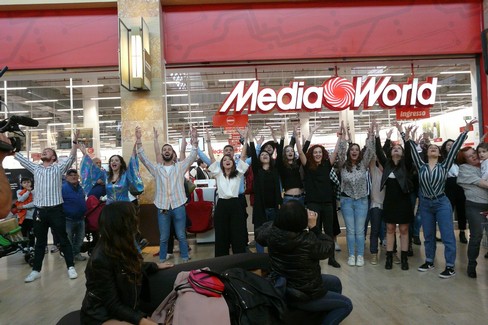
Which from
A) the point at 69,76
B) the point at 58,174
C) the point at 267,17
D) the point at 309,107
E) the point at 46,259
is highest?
the point at 267,17

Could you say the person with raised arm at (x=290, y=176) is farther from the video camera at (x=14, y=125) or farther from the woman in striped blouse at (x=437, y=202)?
the video camera at (x=14, y=125)

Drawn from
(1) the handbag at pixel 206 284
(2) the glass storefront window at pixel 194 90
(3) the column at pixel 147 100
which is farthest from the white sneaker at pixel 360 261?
(3) the column at pixel 147 100

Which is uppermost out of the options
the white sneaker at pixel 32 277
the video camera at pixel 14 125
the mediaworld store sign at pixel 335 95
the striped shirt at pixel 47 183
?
the mediaworld store sign at pixel 335 95

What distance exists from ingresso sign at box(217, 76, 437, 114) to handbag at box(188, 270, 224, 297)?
17.0 feet

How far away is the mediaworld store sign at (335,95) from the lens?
23.7ft

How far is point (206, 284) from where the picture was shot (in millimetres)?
2350

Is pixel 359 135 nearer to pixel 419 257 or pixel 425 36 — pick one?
pixel 425 36

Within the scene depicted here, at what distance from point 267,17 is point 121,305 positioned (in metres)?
6.09

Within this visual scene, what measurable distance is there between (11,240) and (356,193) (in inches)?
195

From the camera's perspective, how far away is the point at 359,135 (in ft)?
50.0

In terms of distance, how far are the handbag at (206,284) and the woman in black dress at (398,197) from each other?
120 inches

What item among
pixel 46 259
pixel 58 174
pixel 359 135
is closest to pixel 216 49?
pixel 58 174

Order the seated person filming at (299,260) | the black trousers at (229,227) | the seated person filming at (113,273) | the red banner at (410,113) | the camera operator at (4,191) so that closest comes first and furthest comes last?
the camera operator at (4,191) < the seated person filming at (113,273) < the seated person filming at (299,260) < the black trousers at (229,227) < the red banner at (410,113)

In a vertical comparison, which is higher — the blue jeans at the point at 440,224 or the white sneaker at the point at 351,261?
the blue jeans at the point at 440,224
